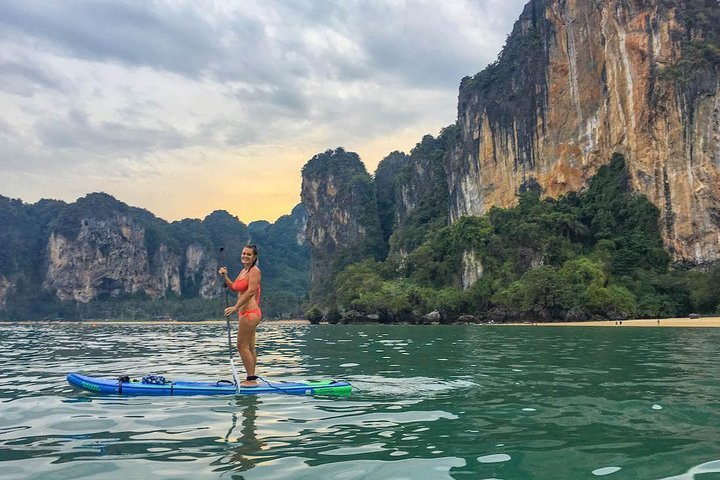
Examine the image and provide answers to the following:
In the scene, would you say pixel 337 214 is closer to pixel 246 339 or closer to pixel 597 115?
pixel 597 115

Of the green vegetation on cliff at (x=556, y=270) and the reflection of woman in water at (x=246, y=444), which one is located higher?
the green vegetation on cliff at (x=556, y=270)

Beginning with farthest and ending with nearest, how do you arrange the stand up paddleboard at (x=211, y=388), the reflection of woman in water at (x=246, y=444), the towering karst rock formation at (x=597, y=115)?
the towering karst rock formation at (x=597, y=115), the stand up paddleboard at (x=211, y=388), the reflection of woman in water at (x=246, y=444)

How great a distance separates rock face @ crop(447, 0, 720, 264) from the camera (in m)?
54.7

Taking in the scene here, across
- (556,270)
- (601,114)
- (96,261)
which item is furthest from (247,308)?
(96,261)

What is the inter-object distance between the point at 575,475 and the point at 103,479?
3.84 metres

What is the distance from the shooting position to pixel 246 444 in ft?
18.7

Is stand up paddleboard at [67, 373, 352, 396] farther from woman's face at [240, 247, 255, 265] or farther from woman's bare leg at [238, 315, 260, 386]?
woman's face at [240, 247, 255, 265]

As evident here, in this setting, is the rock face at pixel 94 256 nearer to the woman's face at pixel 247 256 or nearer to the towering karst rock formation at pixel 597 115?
the towering karst rock formation at pixel 597 115

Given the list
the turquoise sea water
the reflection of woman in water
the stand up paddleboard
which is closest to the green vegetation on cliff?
the turquoise sea water

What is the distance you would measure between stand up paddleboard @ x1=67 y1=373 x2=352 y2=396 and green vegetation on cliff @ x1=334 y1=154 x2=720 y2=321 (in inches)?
1837

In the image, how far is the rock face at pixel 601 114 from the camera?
2154 inches

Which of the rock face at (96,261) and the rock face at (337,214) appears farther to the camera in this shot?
the rock face at (96,261)

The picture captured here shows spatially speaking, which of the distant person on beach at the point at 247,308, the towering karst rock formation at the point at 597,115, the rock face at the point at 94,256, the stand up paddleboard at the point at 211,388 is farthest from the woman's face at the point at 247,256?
the rock face at the point at 94,256

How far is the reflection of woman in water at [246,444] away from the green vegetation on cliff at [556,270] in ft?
160
